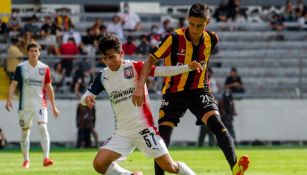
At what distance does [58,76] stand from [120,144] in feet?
55.2

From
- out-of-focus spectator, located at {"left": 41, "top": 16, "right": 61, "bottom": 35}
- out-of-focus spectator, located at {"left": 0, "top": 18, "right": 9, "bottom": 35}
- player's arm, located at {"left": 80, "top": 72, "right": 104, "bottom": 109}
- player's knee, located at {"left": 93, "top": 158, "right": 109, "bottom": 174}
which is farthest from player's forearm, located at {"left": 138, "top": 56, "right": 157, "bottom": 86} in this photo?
out-of-focus spectator, located at {"left": 0, "top": 18, "right": 9, "bottom": 35}

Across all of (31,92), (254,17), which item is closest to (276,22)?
(254,17)

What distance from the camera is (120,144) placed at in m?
12.5

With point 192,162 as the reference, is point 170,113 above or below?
above

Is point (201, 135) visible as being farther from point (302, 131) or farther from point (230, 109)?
point (302, 131)

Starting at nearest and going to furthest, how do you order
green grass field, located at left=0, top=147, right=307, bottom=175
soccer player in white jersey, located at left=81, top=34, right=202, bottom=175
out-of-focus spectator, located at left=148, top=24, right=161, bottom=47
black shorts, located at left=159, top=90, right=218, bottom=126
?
soccer player in white jersey, located at left=81, top=34, right=202, bottom=175 → black shorts, located at left=159, top=90, right=218, bottom=126 → green grass field, located at left=0, top=147, right=307, bottom=175 → out-of-focus spectator, located at left=148, top=24, right=161, bottom=47

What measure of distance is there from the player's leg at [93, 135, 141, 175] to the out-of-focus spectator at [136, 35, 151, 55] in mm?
18908

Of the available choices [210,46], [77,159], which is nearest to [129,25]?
[77,159]

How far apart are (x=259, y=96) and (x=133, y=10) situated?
8.84 metres

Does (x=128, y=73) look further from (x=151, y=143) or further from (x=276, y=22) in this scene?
(x=276, y=22)

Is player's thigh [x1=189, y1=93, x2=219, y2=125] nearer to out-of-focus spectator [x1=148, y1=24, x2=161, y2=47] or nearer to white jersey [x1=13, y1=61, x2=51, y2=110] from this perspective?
white jersey [x1=13, y1=61, x2=51, y2=110]

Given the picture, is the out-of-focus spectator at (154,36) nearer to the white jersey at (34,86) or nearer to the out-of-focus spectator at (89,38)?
the out-of-focus spectator at (89,38)

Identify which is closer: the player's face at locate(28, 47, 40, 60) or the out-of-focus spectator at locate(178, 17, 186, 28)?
the player's face at locate(28, 47, 40, 60)

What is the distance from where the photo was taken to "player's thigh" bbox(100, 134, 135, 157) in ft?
41.0
